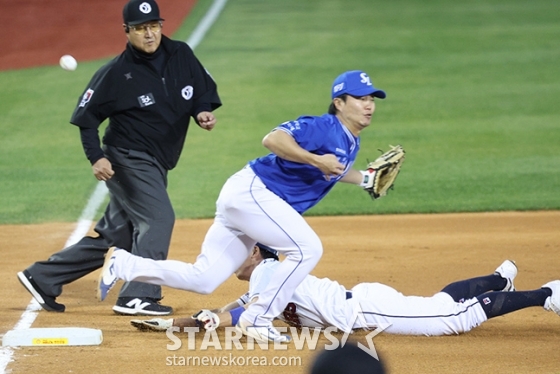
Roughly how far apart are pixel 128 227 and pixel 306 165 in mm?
1749

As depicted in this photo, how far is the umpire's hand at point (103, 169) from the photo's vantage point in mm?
6383

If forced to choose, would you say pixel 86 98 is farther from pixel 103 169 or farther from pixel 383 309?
pixel 383 309

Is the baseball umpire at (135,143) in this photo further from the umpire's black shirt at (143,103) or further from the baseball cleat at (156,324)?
the baseball cleat at (156,324)

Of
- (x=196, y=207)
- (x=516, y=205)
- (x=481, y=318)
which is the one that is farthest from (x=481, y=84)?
(x=481, y=318)

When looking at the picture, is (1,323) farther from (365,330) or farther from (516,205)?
(516,205)

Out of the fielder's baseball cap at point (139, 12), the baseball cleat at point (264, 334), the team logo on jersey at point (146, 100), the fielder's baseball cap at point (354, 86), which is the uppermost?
the fielder's baseball cap at point (139, 12)

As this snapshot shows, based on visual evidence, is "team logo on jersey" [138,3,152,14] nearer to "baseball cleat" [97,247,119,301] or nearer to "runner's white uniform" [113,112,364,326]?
"runner's white uniform" [113,112,364,326]

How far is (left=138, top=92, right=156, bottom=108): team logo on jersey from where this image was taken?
6570 millimetres

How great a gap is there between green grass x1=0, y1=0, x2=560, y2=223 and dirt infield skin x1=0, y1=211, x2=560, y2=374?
68cm

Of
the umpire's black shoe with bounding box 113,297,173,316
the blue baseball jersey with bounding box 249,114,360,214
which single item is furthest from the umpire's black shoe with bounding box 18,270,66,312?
the blue baseball jersey with bounding box 249,114,360,214

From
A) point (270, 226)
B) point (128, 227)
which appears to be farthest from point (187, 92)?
point (270, 226)

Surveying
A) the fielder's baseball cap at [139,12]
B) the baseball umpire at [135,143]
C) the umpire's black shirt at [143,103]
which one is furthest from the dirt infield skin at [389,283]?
the fielder's baseball cap at [139,12]

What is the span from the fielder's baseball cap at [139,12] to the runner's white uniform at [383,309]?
2.03m

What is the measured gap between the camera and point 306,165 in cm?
558
